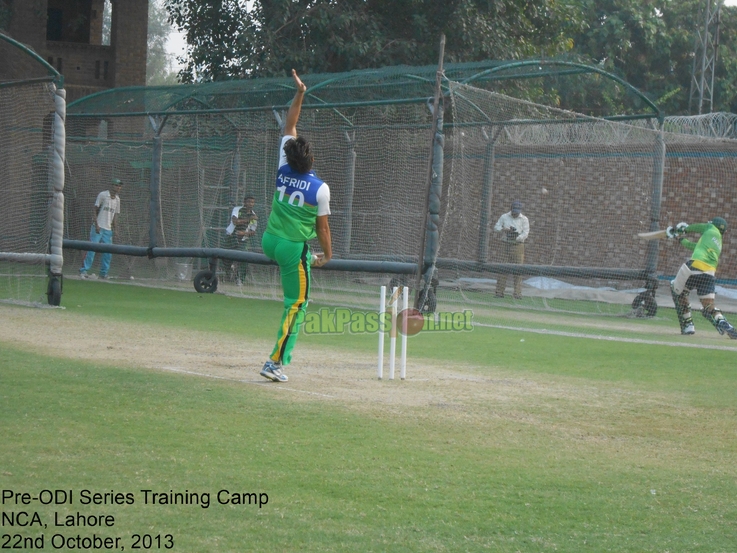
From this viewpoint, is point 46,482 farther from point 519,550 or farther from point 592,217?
point 592,217

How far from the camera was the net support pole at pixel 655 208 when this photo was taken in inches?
668

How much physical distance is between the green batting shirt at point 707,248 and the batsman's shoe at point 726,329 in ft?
2.75

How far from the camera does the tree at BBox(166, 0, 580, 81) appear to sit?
84.6 feet

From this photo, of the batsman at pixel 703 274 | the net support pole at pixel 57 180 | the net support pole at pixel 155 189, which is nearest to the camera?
the net support pole at pixel 57 180

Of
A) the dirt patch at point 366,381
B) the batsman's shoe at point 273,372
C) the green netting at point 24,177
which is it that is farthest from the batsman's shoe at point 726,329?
the green netting at point 24,177

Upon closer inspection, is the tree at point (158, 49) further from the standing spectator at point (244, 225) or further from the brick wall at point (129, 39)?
the standing spectator at point (244, 225)

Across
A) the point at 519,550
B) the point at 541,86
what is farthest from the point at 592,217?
the point at 519,550

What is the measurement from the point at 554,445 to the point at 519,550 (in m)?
2.23

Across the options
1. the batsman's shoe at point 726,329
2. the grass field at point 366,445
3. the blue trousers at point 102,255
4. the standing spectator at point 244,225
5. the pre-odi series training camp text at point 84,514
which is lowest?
the pre-odi series training camp text at point 84,514

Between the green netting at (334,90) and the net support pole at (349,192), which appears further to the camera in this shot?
the net support pole at (349,192)

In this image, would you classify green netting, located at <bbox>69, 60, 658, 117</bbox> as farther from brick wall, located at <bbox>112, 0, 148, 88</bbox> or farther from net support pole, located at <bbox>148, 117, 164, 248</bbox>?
brick wall, located at <bbox>112, 0, 148, 88</bbox>

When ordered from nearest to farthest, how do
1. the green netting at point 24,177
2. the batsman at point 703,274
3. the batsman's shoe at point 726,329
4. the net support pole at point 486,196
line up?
the batsman's shoe at point 726,329
the batsman at point 703,274
the green netting at point 24,177
the net support pole at point 486,196

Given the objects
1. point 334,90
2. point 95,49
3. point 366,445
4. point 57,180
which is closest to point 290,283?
point 366,445

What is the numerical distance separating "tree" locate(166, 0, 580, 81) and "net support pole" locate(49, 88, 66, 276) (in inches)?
464
